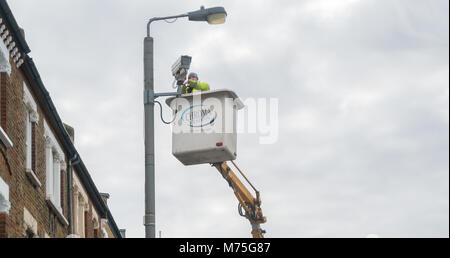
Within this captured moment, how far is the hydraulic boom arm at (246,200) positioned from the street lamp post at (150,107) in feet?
38.7

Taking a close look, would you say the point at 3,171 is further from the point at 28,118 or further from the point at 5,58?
the point at 28,118

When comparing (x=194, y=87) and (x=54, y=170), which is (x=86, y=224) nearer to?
(x=54, y=170)

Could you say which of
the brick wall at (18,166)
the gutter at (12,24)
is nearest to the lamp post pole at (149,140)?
the gutter at (12,24)

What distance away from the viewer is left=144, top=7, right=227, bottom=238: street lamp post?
14913mm

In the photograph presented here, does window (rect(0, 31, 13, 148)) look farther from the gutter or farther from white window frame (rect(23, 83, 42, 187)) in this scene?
white window frame (rect(23, 83, 42, 187))

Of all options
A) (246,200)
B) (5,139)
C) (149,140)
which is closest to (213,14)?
(149,140)

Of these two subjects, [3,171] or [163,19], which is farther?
[3,171]

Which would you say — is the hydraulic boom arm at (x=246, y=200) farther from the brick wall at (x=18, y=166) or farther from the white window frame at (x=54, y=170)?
the brick wall at (x=18, y=166)

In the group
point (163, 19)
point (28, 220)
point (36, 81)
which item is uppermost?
point (36, 81)

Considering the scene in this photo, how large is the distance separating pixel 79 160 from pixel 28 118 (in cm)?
588

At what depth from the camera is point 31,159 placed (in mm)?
22719

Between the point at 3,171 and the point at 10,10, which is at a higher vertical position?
the point at 10,10

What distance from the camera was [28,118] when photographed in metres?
22.6
